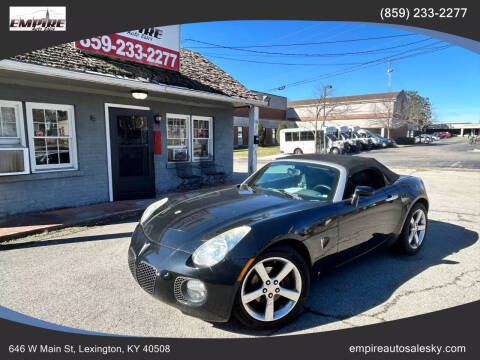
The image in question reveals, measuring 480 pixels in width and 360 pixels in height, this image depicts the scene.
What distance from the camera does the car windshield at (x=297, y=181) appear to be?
327 cm

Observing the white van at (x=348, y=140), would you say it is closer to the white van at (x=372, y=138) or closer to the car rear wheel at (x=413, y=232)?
the white van at (x=372, y=138)

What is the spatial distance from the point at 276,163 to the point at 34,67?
14.6ft

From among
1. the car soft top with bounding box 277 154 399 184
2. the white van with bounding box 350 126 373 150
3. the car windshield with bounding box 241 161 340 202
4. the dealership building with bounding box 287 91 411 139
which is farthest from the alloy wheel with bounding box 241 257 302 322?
the dealership building with bounding box 287 91 411 139

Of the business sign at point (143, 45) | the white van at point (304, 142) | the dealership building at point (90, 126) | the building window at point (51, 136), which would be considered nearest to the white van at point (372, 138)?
the white van at point (304, 142)

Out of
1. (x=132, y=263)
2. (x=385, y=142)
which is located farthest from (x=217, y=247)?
(x=385, y=142)

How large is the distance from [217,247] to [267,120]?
39.4m

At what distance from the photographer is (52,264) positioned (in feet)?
12.4

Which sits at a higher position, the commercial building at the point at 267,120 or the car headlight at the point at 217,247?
the commercial building at the point at 267,120

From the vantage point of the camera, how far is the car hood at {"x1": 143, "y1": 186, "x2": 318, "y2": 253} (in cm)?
247

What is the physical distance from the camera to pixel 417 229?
417 centimetres

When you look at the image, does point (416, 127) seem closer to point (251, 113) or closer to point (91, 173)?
point (251, 113)

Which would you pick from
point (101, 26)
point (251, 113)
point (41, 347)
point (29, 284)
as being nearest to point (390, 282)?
point (41, 347)

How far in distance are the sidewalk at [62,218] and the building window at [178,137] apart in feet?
7.82

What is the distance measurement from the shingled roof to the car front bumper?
4.67 m
